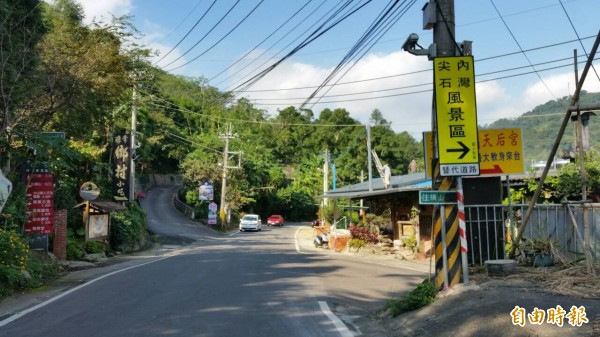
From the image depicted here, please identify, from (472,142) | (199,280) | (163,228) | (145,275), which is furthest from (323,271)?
(163,228)

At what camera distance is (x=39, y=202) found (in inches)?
626

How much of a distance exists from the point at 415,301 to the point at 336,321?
1288mm

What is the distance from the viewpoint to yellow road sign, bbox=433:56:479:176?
812cm

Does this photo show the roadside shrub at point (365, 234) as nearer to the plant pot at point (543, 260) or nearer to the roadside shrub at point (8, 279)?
the plant pot at point (543, 260)

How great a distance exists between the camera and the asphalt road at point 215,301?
7.34 metres

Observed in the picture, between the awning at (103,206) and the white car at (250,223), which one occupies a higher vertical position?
the awning at (103,206)

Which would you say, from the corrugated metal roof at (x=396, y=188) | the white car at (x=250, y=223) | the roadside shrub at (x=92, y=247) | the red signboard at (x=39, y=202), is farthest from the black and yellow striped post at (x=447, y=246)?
the white car at (x=250, y=223)

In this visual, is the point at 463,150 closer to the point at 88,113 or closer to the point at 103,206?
the point at 88,113

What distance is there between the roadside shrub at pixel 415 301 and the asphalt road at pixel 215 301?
2.54 ft

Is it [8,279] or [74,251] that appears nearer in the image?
[8,279]

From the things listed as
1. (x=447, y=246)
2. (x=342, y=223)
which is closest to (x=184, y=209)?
(x=342, y=223)

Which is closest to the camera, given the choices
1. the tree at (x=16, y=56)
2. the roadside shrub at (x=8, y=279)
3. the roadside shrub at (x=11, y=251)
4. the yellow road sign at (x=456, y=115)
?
the yellow road sign at (x=456, y=115)

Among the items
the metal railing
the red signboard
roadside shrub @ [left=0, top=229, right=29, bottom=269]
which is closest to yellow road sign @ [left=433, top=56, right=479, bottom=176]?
roadside shrub @ [left=0, top=229, right=29, bottom=269]

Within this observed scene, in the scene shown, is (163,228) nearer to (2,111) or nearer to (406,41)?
(2,111)
